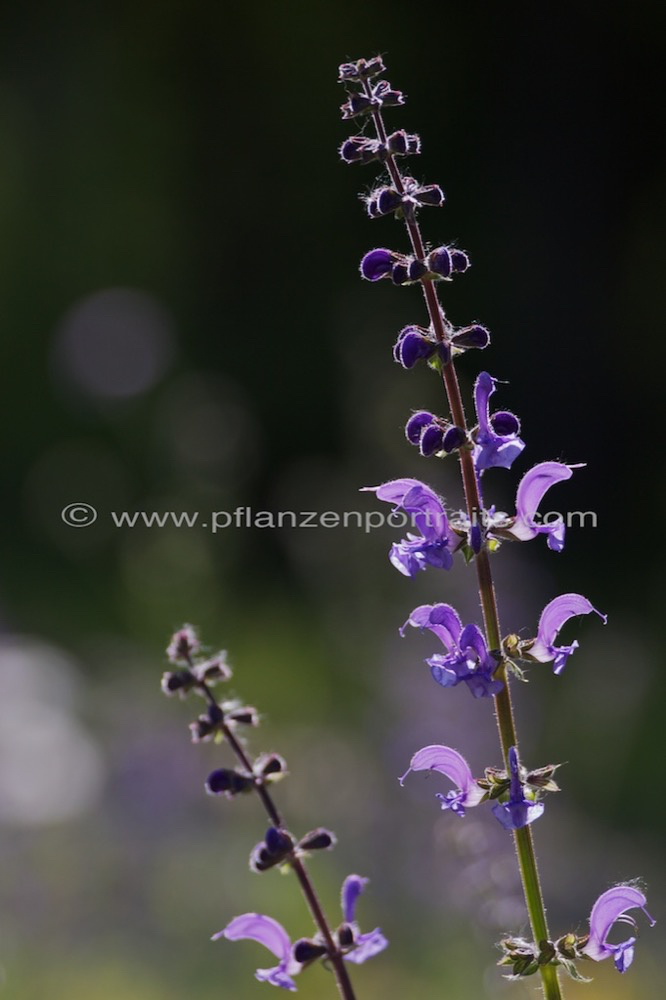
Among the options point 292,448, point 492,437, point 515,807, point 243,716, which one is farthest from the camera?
point 292,448

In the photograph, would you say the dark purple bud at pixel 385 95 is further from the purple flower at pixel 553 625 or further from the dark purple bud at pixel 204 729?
the dark purple bud at pixel 204 729

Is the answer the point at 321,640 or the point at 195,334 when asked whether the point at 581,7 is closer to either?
the point at 195,334

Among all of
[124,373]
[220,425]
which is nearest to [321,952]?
[220,425]

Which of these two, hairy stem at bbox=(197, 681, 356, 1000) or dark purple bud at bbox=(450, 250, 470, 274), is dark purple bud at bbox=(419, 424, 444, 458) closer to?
dark purple bud at bbox=(450, 250, 470, 274)

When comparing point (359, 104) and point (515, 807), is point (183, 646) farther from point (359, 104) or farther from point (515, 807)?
point (359, 104)

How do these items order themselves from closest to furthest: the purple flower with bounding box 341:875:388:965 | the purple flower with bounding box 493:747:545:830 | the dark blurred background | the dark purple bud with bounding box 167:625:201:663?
1. the purple flower with bounding box 493:747:545:830
2. the purple flower with bounding box 341:875:388:965
3. the dark purple bud with bounding box 167:625:201:663
4. the dark blurred background

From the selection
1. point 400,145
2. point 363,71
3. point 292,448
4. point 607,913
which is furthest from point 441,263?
point 292,448

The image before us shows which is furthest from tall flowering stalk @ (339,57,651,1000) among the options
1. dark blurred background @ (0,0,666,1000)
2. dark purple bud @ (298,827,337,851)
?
dark blurred background @ (0,0,666,1000)
